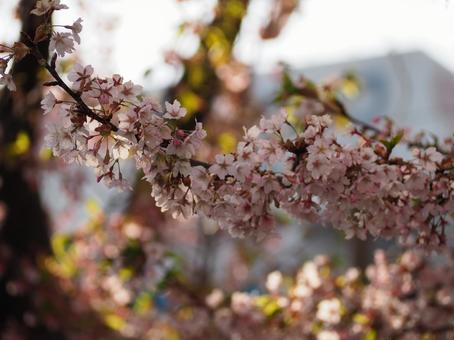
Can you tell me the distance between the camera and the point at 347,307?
4.12 m

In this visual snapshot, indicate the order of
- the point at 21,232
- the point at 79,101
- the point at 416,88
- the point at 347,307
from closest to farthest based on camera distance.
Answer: the point at 79,101 < the point at 347,307 < the point at 21,232 < the point at 416,88

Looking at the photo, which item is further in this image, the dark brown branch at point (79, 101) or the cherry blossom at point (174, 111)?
the cherry blossom at point (174, 111)

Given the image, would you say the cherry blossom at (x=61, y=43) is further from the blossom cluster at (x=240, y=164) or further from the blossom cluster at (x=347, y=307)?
the blossom cluster at (x=347, y=307)

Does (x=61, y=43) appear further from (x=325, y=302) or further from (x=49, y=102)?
(x=325, y=302)

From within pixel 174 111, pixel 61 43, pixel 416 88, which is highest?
pixel 416 88

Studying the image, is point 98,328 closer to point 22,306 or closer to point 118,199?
point 22,306

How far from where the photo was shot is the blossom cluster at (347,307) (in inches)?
154

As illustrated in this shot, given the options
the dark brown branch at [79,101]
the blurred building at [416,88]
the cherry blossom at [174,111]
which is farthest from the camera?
the blurred building at [416,88]

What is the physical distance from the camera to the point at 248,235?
223 centimetres

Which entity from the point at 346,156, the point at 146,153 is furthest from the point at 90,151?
the point at 346,156

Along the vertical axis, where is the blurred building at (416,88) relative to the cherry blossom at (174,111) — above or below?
above

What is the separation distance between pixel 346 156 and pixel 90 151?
75 centimetres

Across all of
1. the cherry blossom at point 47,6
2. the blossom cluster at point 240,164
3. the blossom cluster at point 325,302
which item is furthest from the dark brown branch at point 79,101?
the blossom cluster at point 325,302

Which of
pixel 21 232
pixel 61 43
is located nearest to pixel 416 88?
pixel 21 232
